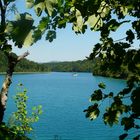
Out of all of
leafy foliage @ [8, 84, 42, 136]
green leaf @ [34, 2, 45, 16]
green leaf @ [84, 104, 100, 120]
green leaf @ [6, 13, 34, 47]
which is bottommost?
leafy foliage @ [8, 84, 42, 136]

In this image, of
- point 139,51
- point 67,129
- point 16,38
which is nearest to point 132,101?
point 139,51

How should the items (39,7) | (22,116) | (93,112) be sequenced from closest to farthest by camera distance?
(39,7), (93,112), (22,116)

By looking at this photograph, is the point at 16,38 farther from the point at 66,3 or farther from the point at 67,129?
the point at 67,129

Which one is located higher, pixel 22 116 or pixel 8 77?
pixel 8 77

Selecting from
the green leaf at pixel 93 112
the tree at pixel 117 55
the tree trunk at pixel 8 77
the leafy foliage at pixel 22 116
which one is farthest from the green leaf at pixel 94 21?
the leafy foliage at pixel 22 116

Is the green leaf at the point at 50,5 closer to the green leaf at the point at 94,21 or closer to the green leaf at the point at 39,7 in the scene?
the green leaf at the point at 39,7

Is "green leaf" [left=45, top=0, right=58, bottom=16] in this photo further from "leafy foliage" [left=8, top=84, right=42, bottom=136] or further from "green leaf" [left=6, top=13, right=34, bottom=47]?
"leafy foliage" [left=8, top=84, right=42, bottom=136]

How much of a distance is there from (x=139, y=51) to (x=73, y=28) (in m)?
0.63

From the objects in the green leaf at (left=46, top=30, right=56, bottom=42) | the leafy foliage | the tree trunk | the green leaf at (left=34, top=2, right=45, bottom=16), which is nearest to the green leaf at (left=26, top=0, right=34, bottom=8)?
the green leaf at (left=34, top=2, right=45, bottom=16)

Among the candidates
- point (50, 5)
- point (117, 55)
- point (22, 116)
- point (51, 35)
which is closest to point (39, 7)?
point (50, 5)

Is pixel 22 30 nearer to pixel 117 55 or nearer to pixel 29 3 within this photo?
pixel 29 3

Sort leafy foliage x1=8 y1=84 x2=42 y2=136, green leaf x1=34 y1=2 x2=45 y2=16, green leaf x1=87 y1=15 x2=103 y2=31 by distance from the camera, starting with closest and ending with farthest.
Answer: green leaf x1=34 y1=2 x2=45 y2=16
green leaf x1=87 y1=15 x2=103 y2=31
leafy foliage x1=8 y1=84 x2=42 y2=136

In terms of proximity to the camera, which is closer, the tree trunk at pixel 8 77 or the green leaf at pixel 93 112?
the green leaf at pixel 93 112

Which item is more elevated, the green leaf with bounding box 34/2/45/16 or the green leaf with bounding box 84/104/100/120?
the green leaf with bounding box 34/2/45/16
